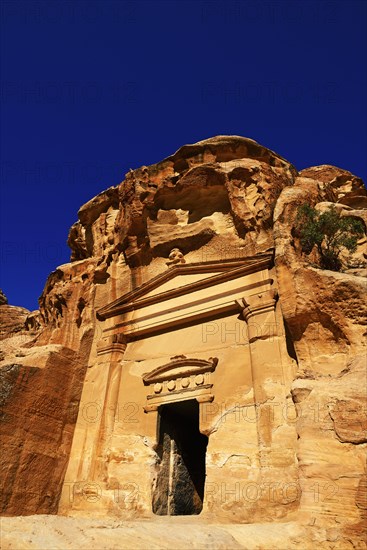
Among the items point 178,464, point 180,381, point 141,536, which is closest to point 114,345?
point 180,381

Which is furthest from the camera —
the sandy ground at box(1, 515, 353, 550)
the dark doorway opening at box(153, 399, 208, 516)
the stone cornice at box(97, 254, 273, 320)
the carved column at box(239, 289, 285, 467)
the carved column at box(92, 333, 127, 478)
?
the stone cornice at box(97, 254, 273, 320)

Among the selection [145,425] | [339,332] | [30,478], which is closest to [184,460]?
[145,425]

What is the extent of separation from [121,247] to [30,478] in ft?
18.6

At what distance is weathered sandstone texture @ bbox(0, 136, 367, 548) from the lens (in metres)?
5.38

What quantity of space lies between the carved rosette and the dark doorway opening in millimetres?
194

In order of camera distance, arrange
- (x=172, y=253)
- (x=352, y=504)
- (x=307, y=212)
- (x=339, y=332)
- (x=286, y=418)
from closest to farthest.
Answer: (x=352, y=504) < (x=339, y=332) < (x=286, y=418) < (x=307, y=212) < (x=172, y=253)

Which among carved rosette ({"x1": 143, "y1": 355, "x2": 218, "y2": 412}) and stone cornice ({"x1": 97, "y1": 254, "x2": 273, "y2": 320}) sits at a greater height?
stone cornice ({"x1": 97, "y1": 254, "x2": 273, "y2": 320})

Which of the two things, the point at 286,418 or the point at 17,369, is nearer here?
the point at 286,418

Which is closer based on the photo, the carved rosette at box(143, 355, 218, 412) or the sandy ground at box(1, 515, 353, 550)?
the sandy ground at box(1, 515, 353, 550)

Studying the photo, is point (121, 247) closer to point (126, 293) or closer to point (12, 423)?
point (126, 293)

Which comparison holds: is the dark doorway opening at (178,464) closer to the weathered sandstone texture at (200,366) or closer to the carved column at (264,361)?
the weathered sandstone texture at (200,366)

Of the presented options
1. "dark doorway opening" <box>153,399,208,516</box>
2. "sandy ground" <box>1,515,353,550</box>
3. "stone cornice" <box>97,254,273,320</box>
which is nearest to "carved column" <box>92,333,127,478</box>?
"stone cornice" <box>97,254,273,320</box>

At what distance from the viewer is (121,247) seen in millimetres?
11086

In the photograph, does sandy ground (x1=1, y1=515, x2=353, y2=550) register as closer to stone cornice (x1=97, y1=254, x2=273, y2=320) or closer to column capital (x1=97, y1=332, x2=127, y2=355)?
stone cornice (x1=97, y1=254, x2=273, y2=320)
